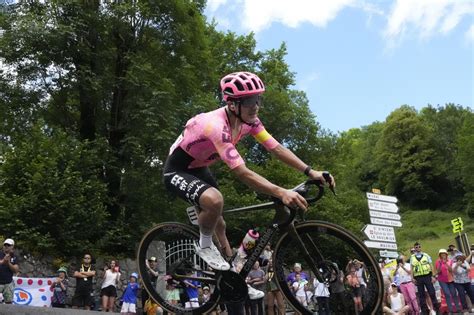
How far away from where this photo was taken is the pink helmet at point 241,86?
17.6ft

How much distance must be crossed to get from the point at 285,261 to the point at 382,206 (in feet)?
45.0

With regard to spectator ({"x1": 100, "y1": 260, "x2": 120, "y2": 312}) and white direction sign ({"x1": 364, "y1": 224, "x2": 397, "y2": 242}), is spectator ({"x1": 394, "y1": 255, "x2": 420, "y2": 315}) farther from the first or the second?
spectator ({"x1": 100, "y1": 260, "x2": 120, "y2": 312})

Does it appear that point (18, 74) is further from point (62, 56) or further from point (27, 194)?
point (27, 194)

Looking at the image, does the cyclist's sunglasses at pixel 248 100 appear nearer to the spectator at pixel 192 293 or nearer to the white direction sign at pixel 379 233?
the spectator at pixel 192 293

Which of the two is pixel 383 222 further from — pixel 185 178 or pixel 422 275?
pixel 185 178

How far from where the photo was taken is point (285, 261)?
5520mm

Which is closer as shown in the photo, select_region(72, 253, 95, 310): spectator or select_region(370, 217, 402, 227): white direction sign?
select_region(72, 253, 95, 310): spectator

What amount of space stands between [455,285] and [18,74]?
23.1 meters

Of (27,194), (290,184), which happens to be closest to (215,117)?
(27,194)

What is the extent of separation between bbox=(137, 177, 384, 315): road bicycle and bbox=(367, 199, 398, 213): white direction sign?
12.7 metres

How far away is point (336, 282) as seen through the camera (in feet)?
16.7

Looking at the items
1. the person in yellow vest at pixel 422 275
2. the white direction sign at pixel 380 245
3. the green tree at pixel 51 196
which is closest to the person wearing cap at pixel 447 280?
the person in yellow vest at pixel 422 275

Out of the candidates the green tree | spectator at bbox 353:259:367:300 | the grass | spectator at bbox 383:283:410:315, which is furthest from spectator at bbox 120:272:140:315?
the grass

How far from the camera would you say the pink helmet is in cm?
535
